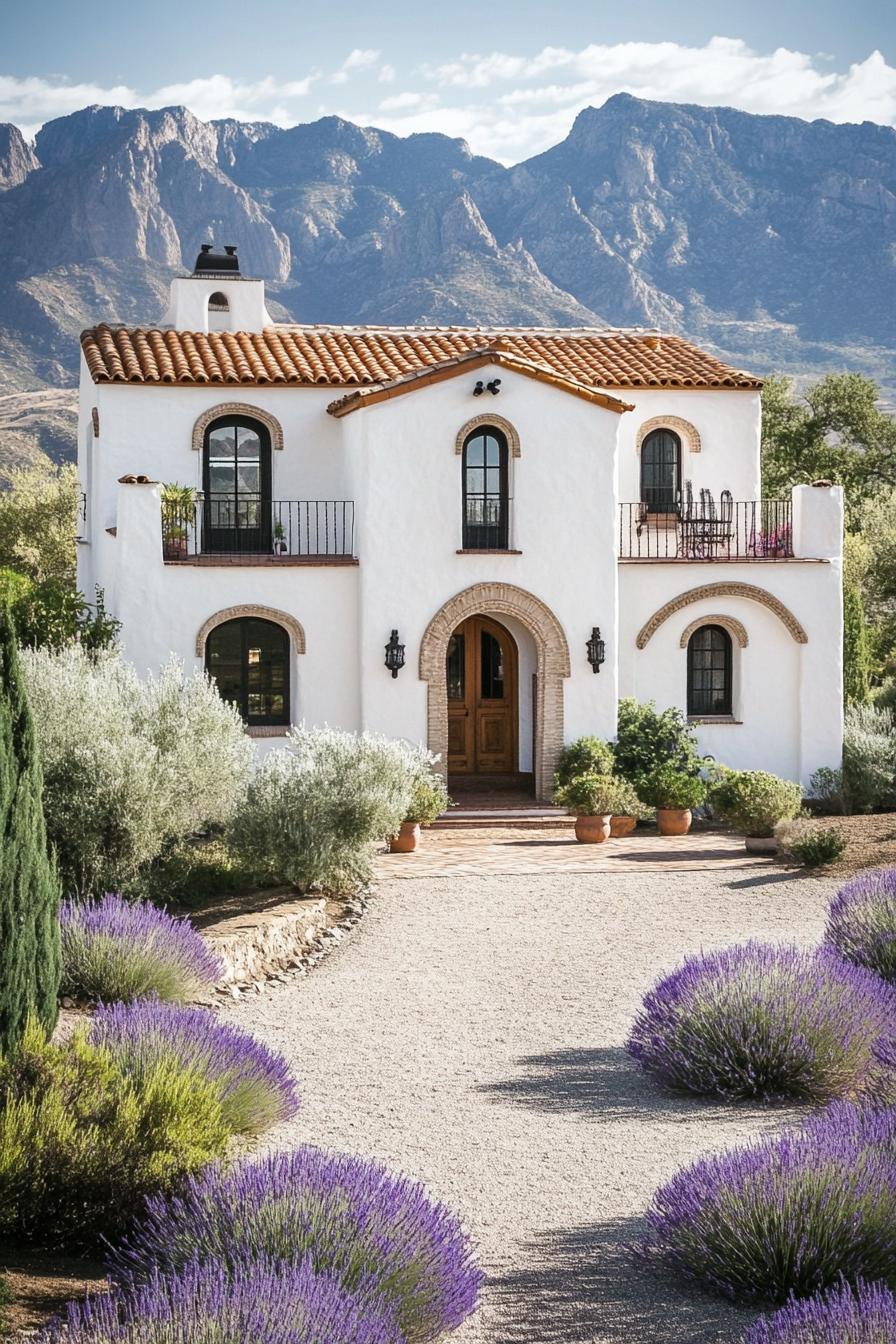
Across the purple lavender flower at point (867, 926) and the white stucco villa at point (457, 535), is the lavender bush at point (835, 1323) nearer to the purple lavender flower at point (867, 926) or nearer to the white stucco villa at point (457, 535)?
the purple lavender flower at point (867, 926)

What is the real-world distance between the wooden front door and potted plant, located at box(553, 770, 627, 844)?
3.11 m

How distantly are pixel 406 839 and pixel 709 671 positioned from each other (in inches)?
271

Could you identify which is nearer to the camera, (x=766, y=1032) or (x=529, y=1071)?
(x=766, y=1032)

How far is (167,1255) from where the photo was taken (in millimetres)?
6016

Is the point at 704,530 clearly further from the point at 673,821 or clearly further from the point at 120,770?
the point at 120,770

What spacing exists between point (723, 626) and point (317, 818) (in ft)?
34.0

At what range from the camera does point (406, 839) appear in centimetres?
1903

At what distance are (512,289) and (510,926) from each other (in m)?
82.5

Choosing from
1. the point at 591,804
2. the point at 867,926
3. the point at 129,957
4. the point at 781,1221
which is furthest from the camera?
the point at 591,804

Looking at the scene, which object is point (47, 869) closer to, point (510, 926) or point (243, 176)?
point (510, 926)

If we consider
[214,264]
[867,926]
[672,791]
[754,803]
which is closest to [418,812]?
[672,791]

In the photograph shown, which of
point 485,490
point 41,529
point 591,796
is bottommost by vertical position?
point 591,796

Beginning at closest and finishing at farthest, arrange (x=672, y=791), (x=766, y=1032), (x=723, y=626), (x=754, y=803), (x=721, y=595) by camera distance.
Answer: (x=766, y=1032) → (x=754, y=803) → (x=672, y=791) → (x=721, y=595) → (x=723, y=626)

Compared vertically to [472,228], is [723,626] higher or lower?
lower
